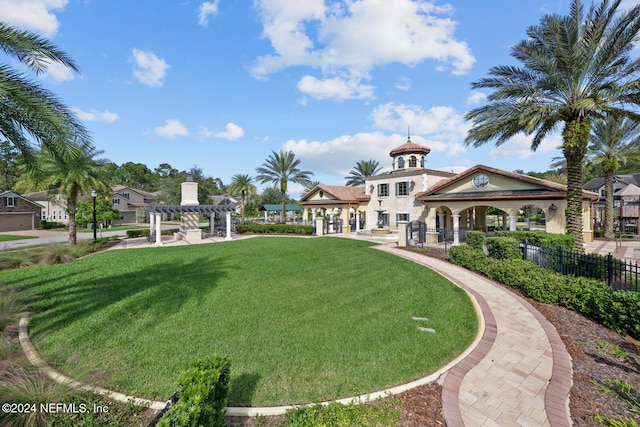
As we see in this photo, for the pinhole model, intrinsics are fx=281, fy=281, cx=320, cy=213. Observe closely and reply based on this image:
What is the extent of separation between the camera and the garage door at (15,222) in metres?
37.4

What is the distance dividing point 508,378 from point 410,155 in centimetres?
2637

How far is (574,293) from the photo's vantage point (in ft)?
24.6

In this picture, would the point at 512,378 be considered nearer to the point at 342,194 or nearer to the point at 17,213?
the point at 342,194

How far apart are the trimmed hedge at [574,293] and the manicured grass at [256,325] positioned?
211cm

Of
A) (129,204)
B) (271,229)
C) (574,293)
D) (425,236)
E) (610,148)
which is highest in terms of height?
(610,148)

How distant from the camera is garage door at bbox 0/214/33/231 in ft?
123

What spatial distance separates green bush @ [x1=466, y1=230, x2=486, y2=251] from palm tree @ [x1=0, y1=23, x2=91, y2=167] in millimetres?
A: 16075

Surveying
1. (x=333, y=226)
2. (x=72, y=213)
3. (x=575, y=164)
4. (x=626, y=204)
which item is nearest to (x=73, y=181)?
(x=72, y=213)

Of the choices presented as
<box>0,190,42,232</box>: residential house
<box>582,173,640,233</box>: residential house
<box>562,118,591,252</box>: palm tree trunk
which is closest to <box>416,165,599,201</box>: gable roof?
<box>562,118,591,252</box>: palm tree trunk

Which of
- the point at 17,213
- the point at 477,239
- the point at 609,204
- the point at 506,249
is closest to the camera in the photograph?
the point at 506,249

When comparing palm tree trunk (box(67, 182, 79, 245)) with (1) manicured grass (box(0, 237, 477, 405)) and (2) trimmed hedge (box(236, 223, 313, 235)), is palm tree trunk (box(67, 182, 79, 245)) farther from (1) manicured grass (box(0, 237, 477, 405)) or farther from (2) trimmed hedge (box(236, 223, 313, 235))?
(2) trimmed hedge (box(236, 223, 313, 235))

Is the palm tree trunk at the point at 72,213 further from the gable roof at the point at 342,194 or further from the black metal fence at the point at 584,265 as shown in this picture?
the black metal fence at the point at 584,265

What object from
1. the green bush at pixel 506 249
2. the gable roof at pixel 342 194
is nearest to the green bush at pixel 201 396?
the green bush at pixel 506 249

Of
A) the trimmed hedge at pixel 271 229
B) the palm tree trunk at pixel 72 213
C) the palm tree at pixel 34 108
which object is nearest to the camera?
the palm tree at pixel 34 108
